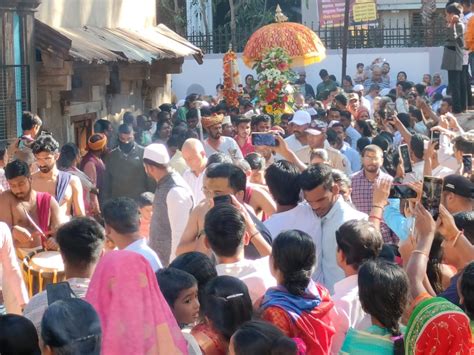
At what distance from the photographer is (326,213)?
22.7 ft

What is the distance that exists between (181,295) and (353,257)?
3.59ft

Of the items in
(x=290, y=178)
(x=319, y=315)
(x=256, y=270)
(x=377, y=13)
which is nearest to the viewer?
(x=319, y=315)

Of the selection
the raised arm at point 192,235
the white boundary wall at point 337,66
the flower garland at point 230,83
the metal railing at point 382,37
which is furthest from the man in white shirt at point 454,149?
the metal railing at point 382,37

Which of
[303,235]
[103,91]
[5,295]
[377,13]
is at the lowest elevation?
[5,295]

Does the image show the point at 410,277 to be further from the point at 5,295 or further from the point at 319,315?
the point at 5,295

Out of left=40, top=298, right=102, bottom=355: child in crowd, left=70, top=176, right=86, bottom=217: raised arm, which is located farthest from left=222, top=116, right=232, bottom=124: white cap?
left=40, top=298, right=102, bottom=355: child in crowd

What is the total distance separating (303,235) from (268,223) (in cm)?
165

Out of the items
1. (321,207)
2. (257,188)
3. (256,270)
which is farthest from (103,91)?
(256,270)

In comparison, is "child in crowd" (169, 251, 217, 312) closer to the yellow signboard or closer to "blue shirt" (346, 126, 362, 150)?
"blue shirt" (346, 126, 362, 150)

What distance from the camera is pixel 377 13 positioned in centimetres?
3183

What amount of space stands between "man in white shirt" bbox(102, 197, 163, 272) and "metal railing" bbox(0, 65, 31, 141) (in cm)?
693

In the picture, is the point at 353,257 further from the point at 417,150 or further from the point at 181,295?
the point at 417,150

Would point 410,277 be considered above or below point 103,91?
below

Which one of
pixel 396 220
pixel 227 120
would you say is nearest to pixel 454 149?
pixel 396 220
